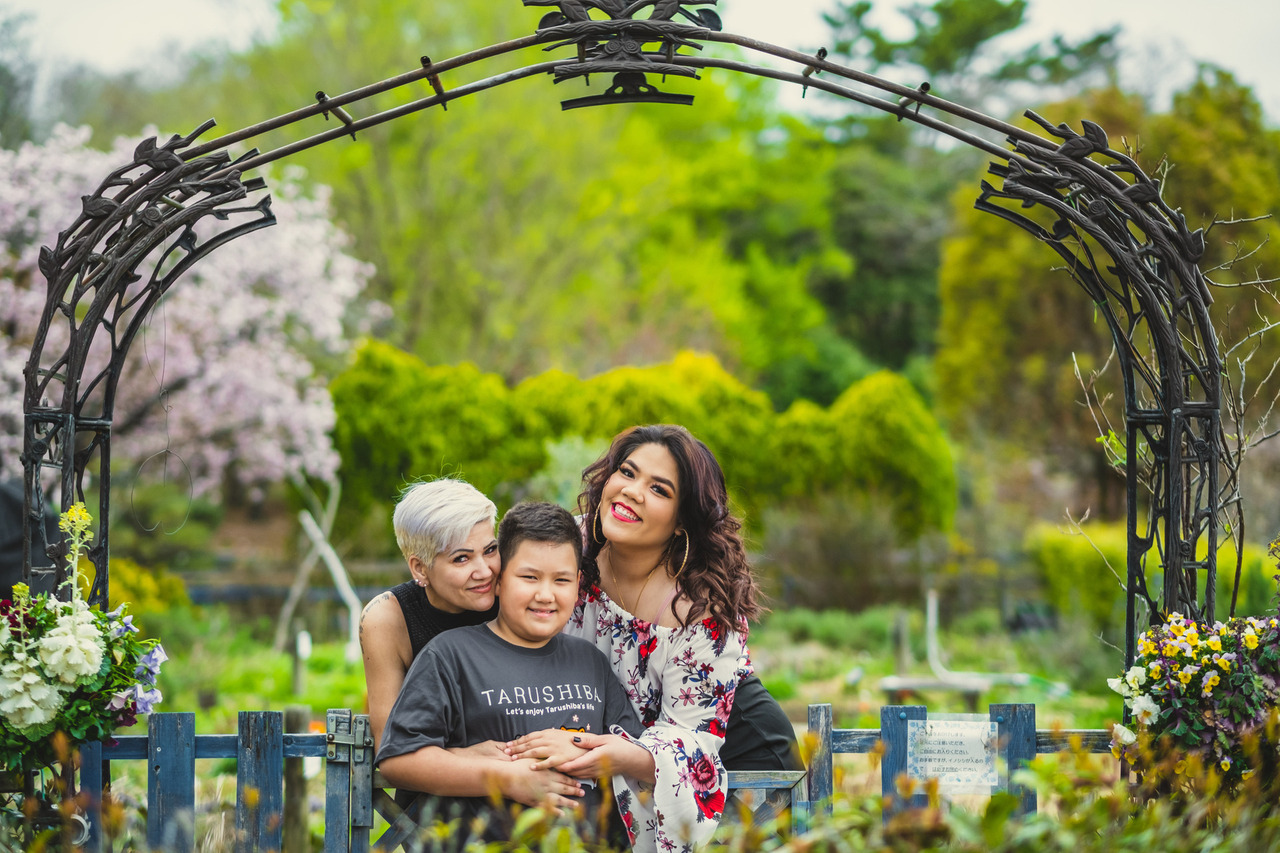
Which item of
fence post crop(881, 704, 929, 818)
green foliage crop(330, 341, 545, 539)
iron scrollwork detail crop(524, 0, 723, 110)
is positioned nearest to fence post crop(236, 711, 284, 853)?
fence post crop(881, 704, 929, 818)

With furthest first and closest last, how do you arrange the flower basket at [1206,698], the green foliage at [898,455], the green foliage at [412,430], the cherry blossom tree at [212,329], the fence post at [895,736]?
the green foliage at [898,455] → the green foliage at [412,430] → the cherry blossom tree at [212,329] → the fence post at [895,736] → the flower basket at [1206,698]

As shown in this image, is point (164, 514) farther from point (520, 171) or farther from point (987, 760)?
point (987, 760)

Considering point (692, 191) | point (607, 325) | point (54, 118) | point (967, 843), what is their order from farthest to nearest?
point (692, 191)
point (607, 325)
point (54, 118)
point (967, 843)

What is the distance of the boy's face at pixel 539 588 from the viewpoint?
2789 millimetres

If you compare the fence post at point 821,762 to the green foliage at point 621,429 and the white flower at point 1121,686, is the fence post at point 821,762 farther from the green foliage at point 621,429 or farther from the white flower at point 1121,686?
the green foliage at point 621,429

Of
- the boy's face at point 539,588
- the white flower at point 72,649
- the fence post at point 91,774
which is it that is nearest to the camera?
the boy's face at point 539,588

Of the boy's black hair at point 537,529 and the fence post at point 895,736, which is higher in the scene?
the boy's black hair at point 537,529

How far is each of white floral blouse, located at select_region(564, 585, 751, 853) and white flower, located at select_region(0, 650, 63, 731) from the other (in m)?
1.46

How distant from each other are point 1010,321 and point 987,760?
13.6 m

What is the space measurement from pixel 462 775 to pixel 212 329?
23.8ft

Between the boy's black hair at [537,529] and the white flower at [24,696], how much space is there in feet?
4.30

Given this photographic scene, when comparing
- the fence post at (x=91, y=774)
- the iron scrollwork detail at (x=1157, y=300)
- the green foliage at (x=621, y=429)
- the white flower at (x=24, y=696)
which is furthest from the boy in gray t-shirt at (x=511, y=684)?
the green foliage at (x=621, y=429)

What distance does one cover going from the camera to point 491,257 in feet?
53.3

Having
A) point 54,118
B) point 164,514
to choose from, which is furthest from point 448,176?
point 164,514
